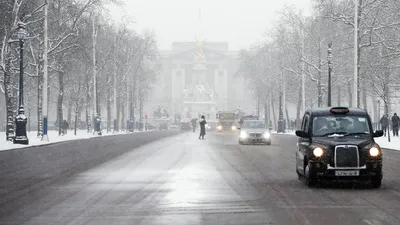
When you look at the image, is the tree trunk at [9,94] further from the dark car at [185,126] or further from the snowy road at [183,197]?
the dark car at [185,126]

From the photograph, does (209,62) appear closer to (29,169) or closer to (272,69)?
(272,69)

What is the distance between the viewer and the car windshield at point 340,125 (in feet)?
52.0

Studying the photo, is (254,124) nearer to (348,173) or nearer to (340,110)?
(340,110)

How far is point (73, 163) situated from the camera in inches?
918

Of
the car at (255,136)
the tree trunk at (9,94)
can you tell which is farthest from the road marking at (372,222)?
the tree trunk at (9,94)

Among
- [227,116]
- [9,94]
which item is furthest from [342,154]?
[227,116]

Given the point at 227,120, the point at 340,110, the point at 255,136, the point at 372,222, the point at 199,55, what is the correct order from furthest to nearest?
1. the point at 199,55
2. the point at 227,120
3. the point at 255,136
4. the point at 340,110
5. the point at 372,222

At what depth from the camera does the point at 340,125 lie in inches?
631

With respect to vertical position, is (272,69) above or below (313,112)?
above

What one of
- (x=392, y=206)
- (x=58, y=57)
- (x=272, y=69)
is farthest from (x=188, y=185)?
(x=272, y=69)

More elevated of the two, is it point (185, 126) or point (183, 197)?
point (185, 126)

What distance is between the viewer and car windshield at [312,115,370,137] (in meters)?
15.9

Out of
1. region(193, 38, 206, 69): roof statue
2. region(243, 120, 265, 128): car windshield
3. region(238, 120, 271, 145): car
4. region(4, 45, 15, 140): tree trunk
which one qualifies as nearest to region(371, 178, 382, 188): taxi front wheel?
region(238, 120, 271, 145): car

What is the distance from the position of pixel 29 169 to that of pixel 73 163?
9.27 ft
